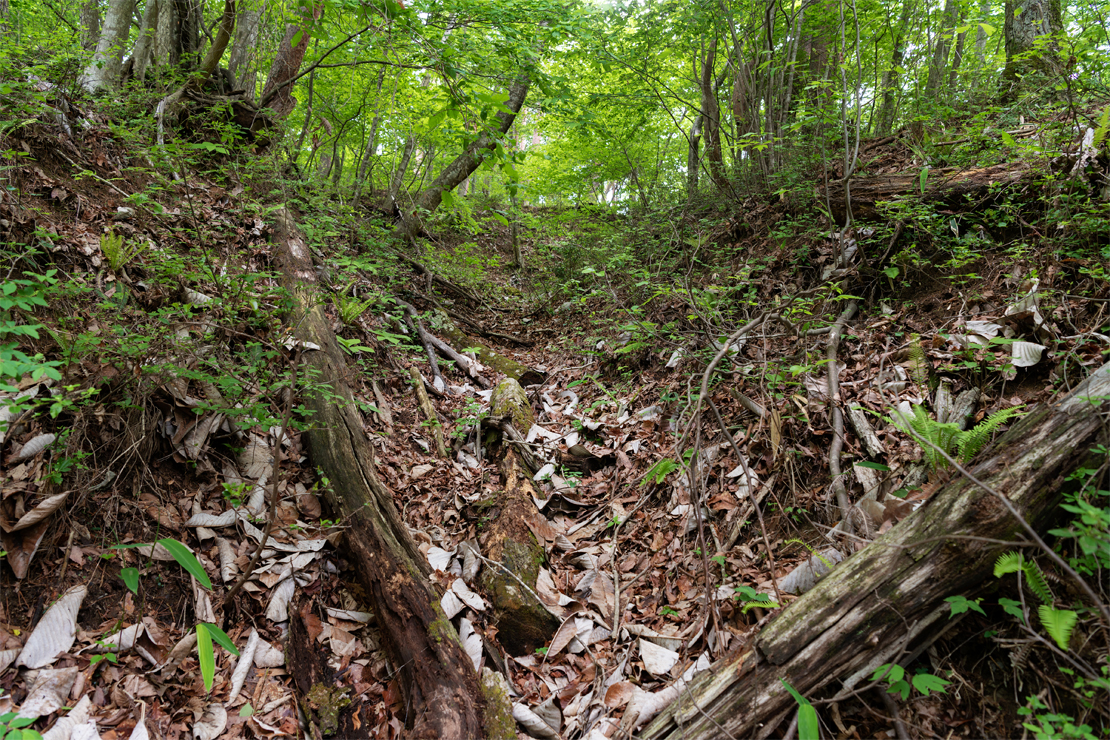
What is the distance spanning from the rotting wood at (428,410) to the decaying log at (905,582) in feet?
10.2

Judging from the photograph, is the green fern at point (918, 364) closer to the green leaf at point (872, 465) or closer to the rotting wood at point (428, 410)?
the green leaf at point (872, 465)

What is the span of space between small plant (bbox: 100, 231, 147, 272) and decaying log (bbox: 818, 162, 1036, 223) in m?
5.75

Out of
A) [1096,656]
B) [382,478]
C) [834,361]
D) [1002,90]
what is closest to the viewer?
[1096,656]

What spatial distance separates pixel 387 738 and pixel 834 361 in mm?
3659

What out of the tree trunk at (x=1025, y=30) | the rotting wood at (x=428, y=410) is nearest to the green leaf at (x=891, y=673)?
the rotting wood at (x=428, y=410)

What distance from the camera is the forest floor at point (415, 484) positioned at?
2262 millimetres

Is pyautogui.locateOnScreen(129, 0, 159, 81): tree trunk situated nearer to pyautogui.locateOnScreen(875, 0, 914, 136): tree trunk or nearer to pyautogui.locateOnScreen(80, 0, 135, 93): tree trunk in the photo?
pyautogui.locateOnScreen(80, 0, 135, 93): tree trunk

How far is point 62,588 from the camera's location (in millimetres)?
2340

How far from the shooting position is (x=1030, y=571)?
1.71 meters

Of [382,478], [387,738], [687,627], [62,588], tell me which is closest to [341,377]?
[382,478]

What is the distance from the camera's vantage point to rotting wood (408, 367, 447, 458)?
4759 mm

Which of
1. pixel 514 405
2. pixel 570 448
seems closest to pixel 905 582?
pixel 570 448

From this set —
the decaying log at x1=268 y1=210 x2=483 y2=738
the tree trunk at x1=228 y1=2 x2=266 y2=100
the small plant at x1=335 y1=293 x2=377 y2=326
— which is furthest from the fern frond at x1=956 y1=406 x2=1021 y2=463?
the tree trunk at x1=228 y1=2 x2=266 y2=100

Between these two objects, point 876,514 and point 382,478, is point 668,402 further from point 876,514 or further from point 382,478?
point 382,478
